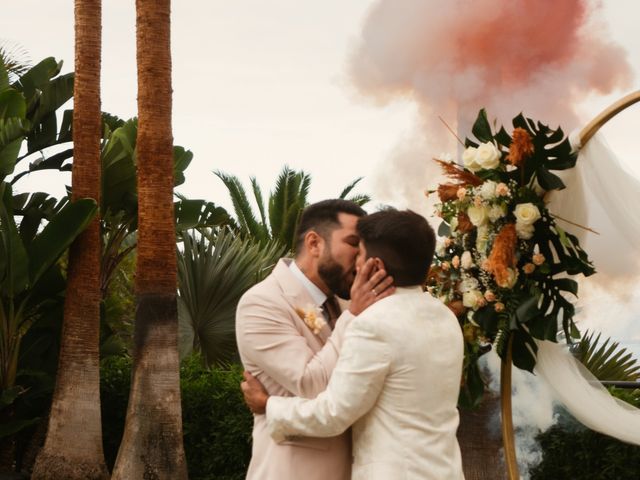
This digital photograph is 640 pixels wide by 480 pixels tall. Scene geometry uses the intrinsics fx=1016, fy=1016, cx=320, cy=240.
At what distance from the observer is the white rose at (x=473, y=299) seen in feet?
20.5

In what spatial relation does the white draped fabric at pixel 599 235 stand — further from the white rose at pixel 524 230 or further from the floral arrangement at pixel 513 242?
the white rose at pixel 524 230

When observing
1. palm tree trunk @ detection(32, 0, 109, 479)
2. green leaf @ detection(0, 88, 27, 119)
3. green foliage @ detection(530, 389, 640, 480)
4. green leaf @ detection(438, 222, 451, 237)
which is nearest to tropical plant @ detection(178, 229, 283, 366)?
palm tree trunk @ detection(32, 0, 109, 479)

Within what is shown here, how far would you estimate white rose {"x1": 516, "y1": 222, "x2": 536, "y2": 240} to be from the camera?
6.04m

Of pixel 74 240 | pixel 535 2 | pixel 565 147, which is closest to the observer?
pixel 565 147

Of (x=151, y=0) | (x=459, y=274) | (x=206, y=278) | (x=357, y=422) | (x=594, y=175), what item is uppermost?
(x=151, y=0)

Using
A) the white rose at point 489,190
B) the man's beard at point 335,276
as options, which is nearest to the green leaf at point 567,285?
the white rose at point 489,190

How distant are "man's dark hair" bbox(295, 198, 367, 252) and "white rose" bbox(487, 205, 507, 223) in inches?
78.4

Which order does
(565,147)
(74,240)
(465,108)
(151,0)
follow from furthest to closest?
(465,108)
(74,240)
(151,0)
(565,147)

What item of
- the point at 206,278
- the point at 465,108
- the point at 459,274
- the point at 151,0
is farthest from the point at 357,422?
the point at 465,108

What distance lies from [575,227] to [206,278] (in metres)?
9.16

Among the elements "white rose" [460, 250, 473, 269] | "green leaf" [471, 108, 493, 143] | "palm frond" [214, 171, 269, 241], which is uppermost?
"palm frond" [214, 171, 269, 241]

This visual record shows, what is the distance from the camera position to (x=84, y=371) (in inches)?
499

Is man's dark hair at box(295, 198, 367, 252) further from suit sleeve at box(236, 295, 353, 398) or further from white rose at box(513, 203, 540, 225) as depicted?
white rose at box(513, 203, 540, 225)

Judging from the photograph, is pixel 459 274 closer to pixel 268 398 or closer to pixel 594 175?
pixel 594 175
